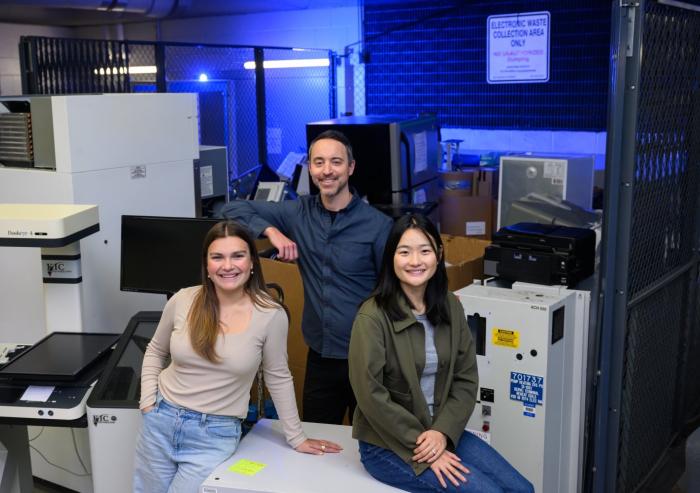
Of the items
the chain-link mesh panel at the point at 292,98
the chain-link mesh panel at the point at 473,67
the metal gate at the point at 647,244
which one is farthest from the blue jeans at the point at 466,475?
the chain-link mesh panel at the point at 292,98

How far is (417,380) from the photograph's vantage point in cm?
219

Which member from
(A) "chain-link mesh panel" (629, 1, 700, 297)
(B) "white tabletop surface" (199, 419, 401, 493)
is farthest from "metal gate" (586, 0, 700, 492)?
(B) "white tabletop surface" (199, 419, 401, 493)

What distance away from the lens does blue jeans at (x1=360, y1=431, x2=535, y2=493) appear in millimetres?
2109

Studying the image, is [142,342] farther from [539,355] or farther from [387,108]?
[387,108]

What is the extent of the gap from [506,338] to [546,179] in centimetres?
185

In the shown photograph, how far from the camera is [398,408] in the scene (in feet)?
7.02

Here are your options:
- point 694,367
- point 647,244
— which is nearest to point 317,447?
point 647,244

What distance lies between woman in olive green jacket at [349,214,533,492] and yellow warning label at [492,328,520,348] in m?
0.47

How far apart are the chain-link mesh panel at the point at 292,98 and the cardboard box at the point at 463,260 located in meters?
3.61

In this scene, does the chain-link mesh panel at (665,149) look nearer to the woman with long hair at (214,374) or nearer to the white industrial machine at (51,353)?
the woman with long hair at (214,374)

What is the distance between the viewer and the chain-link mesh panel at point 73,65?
4207 mm

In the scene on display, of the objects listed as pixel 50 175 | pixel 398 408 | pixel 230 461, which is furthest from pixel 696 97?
pixel 50 175

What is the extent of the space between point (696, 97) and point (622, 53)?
3.12 feet

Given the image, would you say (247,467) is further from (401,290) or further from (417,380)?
(401,290)
